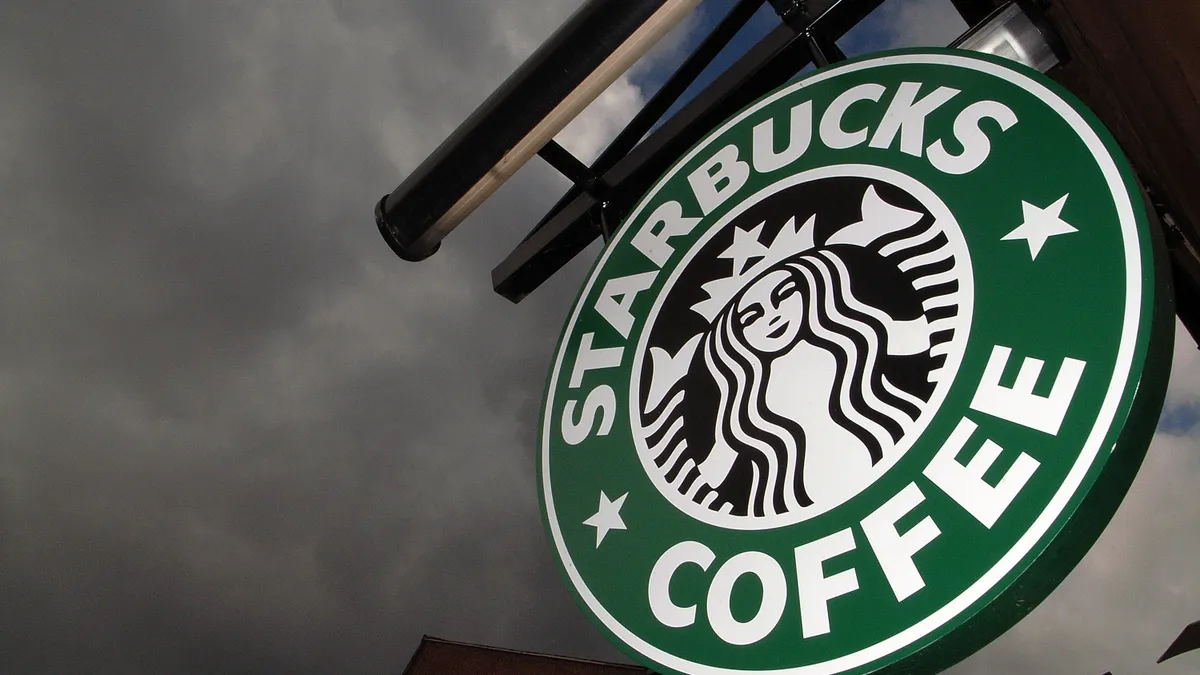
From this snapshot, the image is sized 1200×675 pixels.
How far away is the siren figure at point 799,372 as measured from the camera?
3.74 feet

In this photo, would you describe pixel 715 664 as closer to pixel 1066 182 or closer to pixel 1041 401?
pixel 1041 401

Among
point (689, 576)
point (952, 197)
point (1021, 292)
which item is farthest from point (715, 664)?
point (952, 197)

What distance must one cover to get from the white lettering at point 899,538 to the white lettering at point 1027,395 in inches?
5.8

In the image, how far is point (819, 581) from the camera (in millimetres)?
1067

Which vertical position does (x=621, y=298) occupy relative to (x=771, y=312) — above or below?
above

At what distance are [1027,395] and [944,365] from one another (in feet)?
0.37

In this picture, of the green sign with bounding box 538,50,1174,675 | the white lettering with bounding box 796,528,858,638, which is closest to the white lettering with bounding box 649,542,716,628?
the green sign with bounding box 538,50,1174,675

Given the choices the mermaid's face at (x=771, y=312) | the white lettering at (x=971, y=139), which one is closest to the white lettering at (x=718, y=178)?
the mermaid's face at (x=771, y=312)

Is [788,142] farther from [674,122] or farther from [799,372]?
[674,122]

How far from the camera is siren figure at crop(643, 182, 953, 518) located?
3.74 ft

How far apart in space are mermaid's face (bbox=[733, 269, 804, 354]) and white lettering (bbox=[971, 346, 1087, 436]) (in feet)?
1.03

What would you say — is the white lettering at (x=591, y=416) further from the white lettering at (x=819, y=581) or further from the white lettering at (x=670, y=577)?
the white lettering at (x=819, y=581)

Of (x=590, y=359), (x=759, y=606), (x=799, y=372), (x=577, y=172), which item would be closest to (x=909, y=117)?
(x=799, y=372)

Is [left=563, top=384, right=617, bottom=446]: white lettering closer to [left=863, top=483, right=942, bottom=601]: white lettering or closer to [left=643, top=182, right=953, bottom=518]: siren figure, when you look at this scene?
[left=643, top=182, right=953, bottom=518]: siren figure
